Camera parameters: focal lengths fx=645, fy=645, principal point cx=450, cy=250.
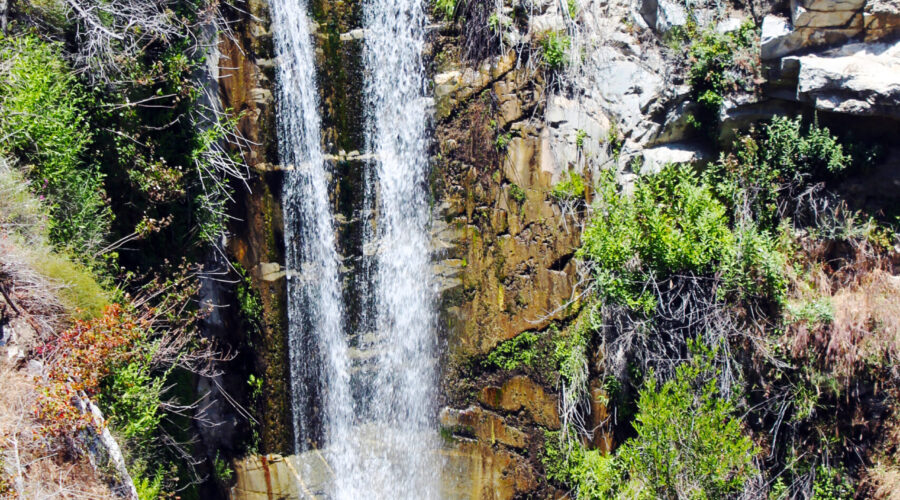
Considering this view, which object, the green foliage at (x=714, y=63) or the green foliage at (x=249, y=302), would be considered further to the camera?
the green foliage at (x=249, y=302)

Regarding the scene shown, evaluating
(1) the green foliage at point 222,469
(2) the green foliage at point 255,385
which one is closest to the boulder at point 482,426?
(2) the green foliage at point 255,385

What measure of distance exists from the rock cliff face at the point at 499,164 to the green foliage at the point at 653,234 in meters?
0.34

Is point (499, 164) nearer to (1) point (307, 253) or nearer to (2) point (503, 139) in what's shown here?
(2) point (503, 139)

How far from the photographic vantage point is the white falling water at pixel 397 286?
23.5 ft

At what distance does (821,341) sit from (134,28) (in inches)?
285

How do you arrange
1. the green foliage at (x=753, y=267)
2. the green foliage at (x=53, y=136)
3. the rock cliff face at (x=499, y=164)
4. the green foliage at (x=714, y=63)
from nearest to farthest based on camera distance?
the green foliage at (x=753, y=267) → the green foliage at (x=53, y=136) → the green foliage at (x=714, y=63) → the rock cliff face at (x=499, y=164)

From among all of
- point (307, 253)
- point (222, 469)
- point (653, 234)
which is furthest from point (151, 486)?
point (653, 234)

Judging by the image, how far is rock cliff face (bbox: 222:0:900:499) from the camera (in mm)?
6559

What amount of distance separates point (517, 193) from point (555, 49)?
61.0 inches

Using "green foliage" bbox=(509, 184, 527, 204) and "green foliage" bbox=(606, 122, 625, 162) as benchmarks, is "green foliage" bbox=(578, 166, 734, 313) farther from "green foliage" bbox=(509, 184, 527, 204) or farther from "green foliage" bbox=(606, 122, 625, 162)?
"green foliage" bbox=(509, 184, 527, 204)

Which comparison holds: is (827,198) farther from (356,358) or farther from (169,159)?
(169,159)

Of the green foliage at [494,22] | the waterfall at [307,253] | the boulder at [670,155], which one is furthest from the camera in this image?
the waterfall at [307,253]

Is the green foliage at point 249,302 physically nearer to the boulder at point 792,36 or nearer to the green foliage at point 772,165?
the green foliage at point 772,165

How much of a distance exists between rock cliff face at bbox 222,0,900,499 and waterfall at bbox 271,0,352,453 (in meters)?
0.14
